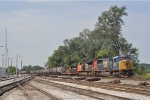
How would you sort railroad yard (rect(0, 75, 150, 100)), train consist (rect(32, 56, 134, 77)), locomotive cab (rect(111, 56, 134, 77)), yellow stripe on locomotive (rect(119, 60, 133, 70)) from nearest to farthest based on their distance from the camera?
1. railroad yard (rect(0, 75, 150, 100))
2. yellow stripe on locomotive (rect(119, 60, 133, 70))
3. locomotive cab (rect(111, 56, 134, 77))
4. train consist (rect(32, 56, 134, 77))

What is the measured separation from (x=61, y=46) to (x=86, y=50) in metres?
61.8

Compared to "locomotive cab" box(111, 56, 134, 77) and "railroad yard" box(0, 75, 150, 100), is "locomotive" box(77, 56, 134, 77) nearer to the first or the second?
"locomotive cab" box(111, 56, 134, 77)

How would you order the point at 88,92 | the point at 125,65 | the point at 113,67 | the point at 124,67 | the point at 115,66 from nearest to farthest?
1. the point at 88,92
2. the point at 124,67
3. the point at 125,65
4. the point at 115,66
5. the point at 113,67

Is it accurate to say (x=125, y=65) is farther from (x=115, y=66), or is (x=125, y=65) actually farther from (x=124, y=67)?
(x=115, y=66)

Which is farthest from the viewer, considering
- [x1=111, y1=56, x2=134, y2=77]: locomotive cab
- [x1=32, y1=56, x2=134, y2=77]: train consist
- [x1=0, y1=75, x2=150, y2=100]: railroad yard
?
[x1=32, y1=56, x2=134, y2=77]: train consist

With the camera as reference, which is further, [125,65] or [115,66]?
[115,66]

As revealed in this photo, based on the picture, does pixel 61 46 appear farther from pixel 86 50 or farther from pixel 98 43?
pixel 98 43

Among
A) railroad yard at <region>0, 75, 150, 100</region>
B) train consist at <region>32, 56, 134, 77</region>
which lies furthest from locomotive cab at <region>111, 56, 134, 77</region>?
railroad yard at <region>0, 75, 150, 100</region>

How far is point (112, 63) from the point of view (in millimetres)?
53656

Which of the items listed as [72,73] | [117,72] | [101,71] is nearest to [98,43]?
[72,73]

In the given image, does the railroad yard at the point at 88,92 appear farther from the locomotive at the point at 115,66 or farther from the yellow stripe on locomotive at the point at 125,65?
the locomotive at the point at 115,66

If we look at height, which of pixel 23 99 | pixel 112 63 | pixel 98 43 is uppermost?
pixel 98 43

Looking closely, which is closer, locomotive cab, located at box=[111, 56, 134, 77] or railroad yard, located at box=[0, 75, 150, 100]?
railroad yard, located at box=[0, 75, 150, 100]

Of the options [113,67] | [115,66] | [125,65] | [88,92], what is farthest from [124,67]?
[88,92]
